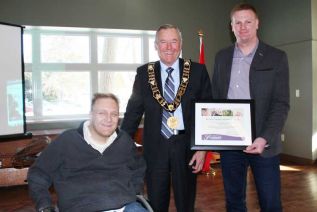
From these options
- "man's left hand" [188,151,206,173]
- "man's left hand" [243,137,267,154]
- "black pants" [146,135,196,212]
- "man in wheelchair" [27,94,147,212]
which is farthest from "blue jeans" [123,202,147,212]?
"man's left hand" [243,137,267,154]

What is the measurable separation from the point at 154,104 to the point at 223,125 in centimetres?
41

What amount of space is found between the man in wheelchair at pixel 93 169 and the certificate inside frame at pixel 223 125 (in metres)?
0.39

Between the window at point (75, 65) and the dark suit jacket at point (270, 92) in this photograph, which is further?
the window at point (75, 65)

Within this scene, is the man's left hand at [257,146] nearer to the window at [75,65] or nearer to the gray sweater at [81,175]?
the gray sweater at [81,175]

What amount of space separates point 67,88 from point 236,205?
13.8ft

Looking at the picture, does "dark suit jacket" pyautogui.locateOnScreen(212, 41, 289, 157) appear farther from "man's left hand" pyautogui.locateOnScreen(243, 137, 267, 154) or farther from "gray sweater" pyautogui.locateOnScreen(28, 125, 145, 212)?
"gray sweater" pyautogui.locateOnScreen(28, 125, 145, 212)

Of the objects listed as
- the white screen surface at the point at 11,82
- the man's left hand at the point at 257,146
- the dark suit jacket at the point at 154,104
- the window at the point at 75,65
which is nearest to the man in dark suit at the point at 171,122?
the dark suit jacket at the point at 154,104

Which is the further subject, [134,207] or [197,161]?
[197,161]

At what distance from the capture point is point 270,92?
1.83m

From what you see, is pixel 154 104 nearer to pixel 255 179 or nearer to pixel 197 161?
pixel 197 161

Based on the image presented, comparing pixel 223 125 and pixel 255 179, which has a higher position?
pixel 223 125

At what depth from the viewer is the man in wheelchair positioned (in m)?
1.59

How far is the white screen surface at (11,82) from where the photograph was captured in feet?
12.1

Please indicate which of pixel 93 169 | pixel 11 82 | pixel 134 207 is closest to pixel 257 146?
pixel 134 207
